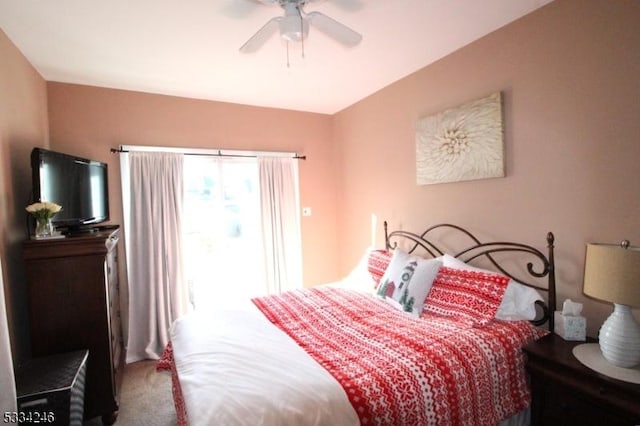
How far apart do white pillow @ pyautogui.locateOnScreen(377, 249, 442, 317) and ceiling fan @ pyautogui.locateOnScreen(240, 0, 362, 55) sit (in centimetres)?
152

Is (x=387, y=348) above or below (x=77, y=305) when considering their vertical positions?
below

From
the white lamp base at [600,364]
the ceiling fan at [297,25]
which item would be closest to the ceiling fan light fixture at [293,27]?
the ceiling fan at [297,25]

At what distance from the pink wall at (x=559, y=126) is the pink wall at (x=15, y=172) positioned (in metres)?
2.99

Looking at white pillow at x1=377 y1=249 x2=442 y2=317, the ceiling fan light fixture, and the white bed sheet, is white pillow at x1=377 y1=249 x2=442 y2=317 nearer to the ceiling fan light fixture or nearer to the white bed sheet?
the white bed sheet

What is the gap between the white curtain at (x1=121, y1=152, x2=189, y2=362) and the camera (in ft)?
9.82

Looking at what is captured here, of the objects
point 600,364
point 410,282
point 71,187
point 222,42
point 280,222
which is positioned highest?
point 222,42

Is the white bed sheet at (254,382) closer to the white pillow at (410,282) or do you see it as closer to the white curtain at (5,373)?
the white curtain at (5,373)

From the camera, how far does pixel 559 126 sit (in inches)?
74.8

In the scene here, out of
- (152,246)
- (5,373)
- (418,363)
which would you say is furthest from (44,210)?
(418,363)

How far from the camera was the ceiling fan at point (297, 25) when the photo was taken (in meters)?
1.59

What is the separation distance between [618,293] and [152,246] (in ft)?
11.0

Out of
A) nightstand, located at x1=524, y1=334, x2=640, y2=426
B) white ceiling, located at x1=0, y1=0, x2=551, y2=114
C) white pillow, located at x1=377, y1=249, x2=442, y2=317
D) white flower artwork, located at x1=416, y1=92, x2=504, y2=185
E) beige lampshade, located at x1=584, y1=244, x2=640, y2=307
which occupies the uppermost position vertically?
white ceiling, located at x1=0, y1=0, x2=551, y2=114

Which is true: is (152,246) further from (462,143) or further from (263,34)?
(462,143)

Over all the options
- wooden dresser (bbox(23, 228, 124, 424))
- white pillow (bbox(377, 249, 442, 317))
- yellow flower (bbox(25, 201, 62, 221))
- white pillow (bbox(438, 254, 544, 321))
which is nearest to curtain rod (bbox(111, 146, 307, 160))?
yellow flower (bbox(25, 201, 62, 221))
